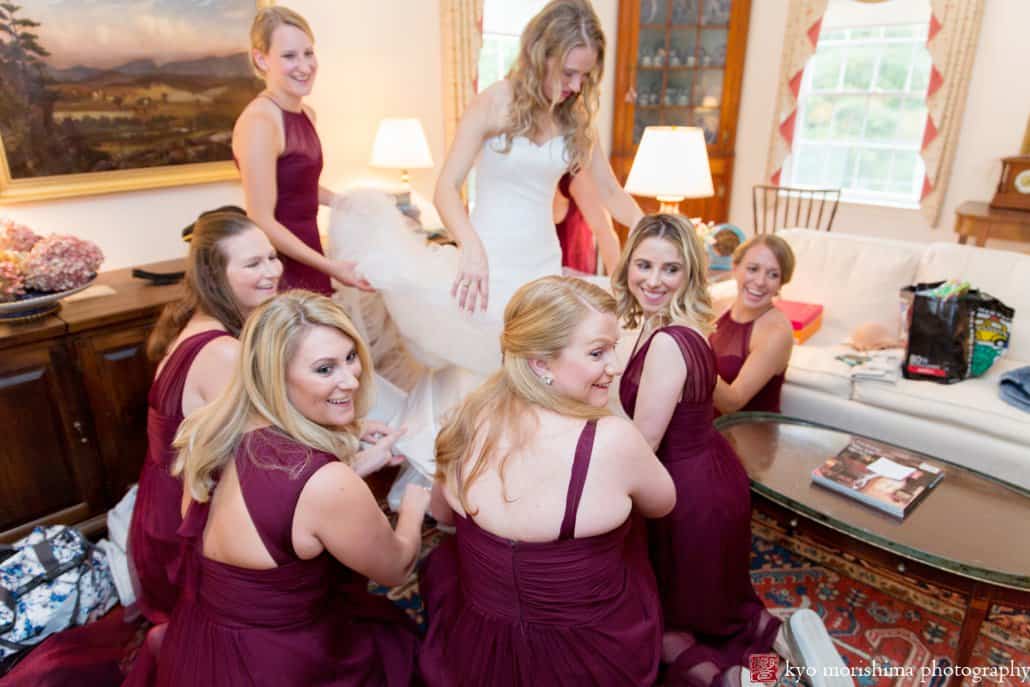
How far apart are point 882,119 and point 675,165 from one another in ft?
10.8

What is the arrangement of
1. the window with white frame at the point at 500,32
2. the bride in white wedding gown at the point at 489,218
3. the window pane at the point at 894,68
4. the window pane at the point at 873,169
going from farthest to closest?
the window pane at the point at 873,169 < the window pane at the point at 894,68 < the window with white frame at the point at 500,32 < the bride in white wedding gown at the point at 489,218

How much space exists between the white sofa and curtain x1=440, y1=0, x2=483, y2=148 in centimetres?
232

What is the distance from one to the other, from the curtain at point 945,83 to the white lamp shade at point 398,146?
3.98m

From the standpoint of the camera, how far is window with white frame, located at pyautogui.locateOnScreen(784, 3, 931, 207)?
5441mm

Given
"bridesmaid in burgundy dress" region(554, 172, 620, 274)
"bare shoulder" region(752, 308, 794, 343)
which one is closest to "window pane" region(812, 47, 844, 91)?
"bridesmaid in burgundy dress" region(554, 172, 620, 274)

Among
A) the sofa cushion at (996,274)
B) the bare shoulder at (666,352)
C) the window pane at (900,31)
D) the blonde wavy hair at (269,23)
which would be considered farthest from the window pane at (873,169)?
the blonde wavy hair at (269,23)

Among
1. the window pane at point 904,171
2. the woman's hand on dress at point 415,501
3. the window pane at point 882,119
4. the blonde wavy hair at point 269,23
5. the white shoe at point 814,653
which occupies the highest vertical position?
the blonde wavy hair at point 269,23

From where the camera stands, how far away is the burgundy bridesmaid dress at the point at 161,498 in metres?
A: 1.81

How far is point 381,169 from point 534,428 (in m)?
3.51

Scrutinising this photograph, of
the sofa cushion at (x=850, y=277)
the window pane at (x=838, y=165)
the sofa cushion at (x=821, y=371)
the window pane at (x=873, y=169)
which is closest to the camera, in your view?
the sofa cushion at (x=821, y=371)

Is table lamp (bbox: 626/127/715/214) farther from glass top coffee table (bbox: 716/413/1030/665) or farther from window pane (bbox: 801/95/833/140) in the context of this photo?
window pane (bbox: 801/95/833/140)

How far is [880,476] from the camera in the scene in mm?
2152

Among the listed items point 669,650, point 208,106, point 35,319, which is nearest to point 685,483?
point 669,650

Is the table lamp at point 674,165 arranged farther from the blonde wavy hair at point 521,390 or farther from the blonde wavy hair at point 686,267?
the blonde wavy hair at point 521,390
